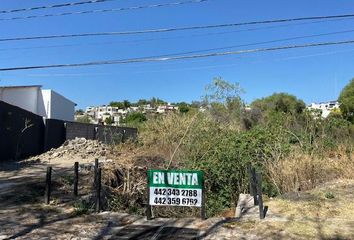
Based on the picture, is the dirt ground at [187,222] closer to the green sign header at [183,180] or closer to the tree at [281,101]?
the green sign header at [183,180]

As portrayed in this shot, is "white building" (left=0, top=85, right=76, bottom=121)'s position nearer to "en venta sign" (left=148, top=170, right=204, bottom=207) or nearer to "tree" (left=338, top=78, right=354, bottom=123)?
"tree" (left=338, top=78, right=354, bottom=123)

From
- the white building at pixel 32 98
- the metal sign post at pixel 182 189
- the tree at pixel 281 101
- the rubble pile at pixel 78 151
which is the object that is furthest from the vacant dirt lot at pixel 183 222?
the tree at pixel 281 101

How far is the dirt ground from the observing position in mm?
7988

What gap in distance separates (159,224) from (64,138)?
2199 centimetres

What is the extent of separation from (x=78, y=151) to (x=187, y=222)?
56.8 feet

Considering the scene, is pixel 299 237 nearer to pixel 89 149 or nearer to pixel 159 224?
pixel 159 224

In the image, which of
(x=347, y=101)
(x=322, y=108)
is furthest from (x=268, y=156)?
(x=347, y=101)

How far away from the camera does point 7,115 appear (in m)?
21.4

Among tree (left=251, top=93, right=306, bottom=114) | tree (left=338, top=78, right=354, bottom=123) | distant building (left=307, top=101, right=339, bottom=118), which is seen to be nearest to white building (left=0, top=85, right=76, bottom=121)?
distant building (left=307, top=101, right=339, bottom=118)

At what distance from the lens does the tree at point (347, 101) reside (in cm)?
5544

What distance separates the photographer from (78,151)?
25.5 meters

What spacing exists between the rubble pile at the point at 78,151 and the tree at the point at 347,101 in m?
35.4

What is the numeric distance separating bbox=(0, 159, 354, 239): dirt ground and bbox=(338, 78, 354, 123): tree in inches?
1829

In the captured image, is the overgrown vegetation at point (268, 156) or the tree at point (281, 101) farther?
the tree at point (281, 101)
